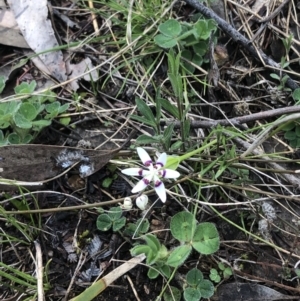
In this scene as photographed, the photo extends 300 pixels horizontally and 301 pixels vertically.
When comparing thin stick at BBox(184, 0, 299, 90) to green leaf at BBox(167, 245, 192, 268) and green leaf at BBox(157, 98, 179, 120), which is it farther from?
green leaf at BBox(167, 245, 192, 268)

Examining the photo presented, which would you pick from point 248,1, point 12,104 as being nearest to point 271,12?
point 248,1

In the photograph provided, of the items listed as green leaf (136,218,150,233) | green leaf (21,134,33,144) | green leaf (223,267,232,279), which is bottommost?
green leaf (223,267,232,279)

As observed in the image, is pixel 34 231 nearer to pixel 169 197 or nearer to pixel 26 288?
pixel 26 288

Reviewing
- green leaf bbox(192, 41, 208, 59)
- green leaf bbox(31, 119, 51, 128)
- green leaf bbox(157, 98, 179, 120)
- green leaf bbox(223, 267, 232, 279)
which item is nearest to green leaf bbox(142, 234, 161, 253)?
green leaf bbox(223, 267, 232, 279)

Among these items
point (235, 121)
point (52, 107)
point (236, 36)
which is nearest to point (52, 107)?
point (52, 107)

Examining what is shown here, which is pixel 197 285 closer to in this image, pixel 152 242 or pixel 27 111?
pixel 152 242

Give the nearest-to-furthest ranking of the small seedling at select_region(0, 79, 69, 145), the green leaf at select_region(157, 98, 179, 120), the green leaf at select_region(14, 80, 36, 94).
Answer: the green leaf at select_region(157, 98, 179, 120) < the small seedling at select_region(0, 79, 69, 145) < the green leaf at select_region(14, 80, 36, 94)
